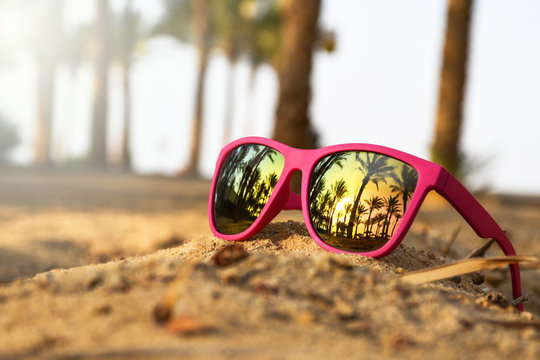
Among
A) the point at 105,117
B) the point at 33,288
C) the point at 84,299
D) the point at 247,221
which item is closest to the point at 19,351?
the point at 84,299

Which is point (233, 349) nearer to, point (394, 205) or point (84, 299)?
point (84, 299)

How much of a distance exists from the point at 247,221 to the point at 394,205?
0.67 meters

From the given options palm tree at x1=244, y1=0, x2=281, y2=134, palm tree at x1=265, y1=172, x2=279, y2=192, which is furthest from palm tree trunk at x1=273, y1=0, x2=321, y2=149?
palm tree at x1=244, y1=0, x2=281, y2=134

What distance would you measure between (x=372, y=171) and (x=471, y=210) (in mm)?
389

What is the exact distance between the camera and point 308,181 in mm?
2090

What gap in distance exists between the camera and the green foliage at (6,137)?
73.0 ft

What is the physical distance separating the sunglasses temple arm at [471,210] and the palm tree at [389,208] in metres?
0.16

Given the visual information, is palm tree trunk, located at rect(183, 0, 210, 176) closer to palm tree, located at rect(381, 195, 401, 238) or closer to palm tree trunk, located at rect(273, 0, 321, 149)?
palm tree trunk, located at rect(273, 0, 321, 149)

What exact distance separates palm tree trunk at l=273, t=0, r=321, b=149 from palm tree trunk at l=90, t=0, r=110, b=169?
810cm

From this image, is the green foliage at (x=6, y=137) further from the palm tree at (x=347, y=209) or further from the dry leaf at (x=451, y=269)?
the dry leaf at (x=451, y=269)

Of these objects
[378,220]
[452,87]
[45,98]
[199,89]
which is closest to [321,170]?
[378,220]

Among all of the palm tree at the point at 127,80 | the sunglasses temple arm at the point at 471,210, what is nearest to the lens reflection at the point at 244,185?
the sunglasses temple arm at the point at 471,210

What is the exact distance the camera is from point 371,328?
A: 3.46ft

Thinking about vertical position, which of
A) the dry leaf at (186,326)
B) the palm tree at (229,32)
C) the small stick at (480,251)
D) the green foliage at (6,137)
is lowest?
the green foliage at (6,137)
